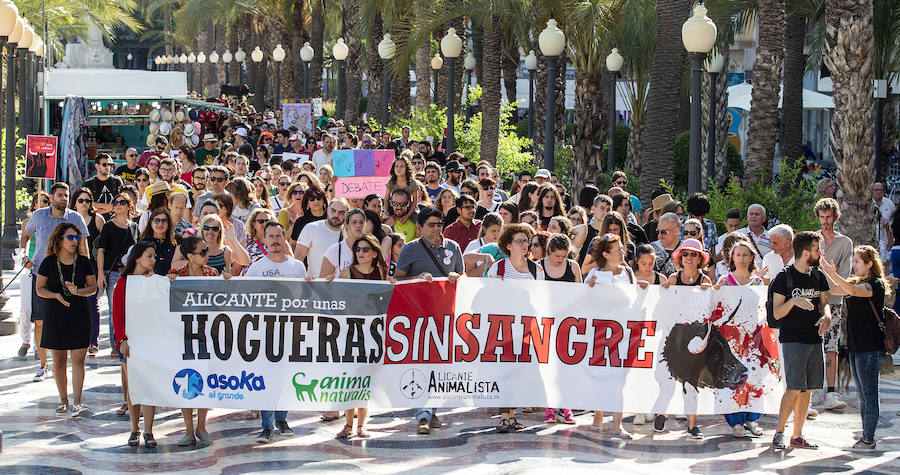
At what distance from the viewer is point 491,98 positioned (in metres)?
26.1

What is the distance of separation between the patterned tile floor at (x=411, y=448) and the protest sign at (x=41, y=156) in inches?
289

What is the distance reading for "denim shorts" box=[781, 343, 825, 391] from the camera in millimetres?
9234

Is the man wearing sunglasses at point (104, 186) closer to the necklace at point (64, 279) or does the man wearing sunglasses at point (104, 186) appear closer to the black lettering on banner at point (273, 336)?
the necklace at point (64, 279)

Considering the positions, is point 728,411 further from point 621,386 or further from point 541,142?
point 541,142

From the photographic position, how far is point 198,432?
9383mm

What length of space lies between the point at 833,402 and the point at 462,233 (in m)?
3.52

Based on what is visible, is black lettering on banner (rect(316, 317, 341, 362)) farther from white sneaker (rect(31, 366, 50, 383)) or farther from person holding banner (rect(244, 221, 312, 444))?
white sneaker (rect(31, 366, 50, 383))

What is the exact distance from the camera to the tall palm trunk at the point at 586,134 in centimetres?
2550

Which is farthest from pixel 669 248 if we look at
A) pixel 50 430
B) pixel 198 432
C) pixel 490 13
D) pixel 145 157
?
pixel 490 13

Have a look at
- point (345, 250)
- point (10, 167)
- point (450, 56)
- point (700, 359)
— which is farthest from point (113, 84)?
point (700, 359)

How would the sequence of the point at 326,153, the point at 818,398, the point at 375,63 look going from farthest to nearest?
1. the point at 375,63
2. the point at 326,153
3. the point at 818,398

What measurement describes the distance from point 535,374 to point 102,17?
44.5 meters

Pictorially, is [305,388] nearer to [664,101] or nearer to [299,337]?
[299,337]

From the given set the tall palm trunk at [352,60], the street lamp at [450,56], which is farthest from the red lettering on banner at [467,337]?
the tall palm trunk at [352,60]
